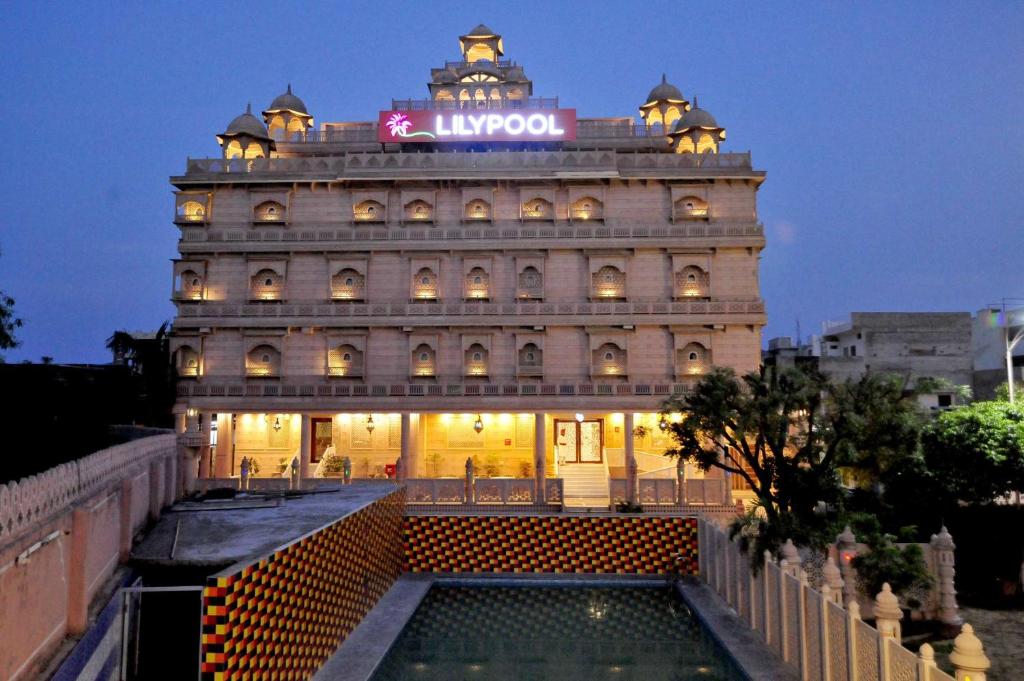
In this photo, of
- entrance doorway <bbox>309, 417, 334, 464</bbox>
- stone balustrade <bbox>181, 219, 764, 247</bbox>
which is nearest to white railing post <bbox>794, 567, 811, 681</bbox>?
stone balustrade <bbox>181, 219, 764, 247</bbox>

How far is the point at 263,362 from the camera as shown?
31.9 meters

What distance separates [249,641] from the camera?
859cm

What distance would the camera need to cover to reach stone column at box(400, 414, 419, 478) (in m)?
29.8

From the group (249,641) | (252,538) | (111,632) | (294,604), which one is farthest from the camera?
(252,538)

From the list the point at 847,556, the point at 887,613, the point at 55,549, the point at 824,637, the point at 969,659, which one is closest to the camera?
the point at 969,659

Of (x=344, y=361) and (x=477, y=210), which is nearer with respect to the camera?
(x=344, y=361)

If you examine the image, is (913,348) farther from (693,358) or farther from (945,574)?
(945,574)

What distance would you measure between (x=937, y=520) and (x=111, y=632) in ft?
77.4

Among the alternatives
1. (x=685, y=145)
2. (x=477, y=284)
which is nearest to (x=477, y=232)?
(x=477, y=284)

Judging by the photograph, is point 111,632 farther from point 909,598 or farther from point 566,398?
point 566,398

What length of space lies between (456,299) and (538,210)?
5856mm

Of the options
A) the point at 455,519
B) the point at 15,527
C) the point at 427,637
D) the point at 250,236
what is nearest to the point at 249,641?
the point at 15,527

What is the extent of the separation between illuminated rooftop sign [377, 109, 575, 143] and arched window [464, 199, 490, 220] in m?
3.46

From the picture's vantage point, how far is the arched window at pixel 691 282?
31.3m
